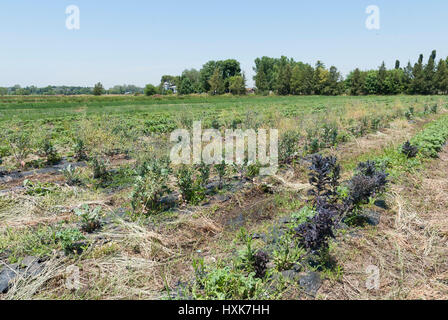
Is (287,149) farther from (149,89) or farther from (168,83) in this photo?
(168,83)

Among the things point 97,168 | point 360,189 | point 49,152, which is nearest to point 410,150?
point 360,189

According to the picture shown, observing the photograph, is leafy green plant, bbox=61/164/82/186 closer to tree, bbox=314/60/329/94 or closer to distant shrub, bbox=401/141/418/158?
distant shrub, bbox=401/141/418/158

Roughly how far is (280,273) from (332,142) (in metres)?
6.57

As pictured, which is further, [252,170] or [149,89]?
[149,89]

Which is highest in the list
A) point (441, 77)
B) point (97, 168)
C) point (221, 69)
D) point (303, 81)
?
point (221, 69)

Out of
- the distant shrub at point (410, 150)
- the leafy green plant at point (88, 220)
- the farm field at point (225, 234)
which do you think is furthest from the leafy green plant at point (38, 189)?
the distant shrub at point (410, 150)

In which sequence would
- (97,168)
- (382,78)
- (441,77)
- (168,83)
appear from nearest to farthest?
(97,168) → (441,77) → (382,78) → (168,83)

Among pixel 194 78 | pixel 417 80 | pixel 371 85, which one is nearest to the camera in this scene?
pixel 417 80

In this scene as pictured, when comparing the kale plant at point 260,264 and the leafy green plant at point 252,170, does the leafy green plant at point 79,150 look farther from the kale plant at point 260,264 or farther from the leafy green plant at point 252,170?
the kale plant at point 260,264

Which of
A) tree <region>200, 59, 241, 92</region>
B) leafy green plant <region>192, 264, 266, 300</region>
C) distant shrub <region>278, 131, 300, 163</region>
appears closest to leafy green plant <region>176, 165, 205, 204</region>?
leafy green plant <region>192, 264, 266, 300</region>

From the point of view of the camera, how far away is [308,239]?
282cm

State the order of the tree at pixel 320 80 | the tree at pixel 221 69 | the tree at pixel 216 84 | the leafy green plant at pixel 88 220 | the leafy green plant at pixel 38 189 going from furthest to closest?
1. the tree at pixel 221 69
2. the tree at pixel 216 84
3. the tree at pixel 320 80
4. the leafy green plant at pixel 38 189
5. the leafy green plant at pixel 88 220

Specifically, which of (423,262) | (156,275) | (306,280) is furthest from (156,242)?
(423,262)
